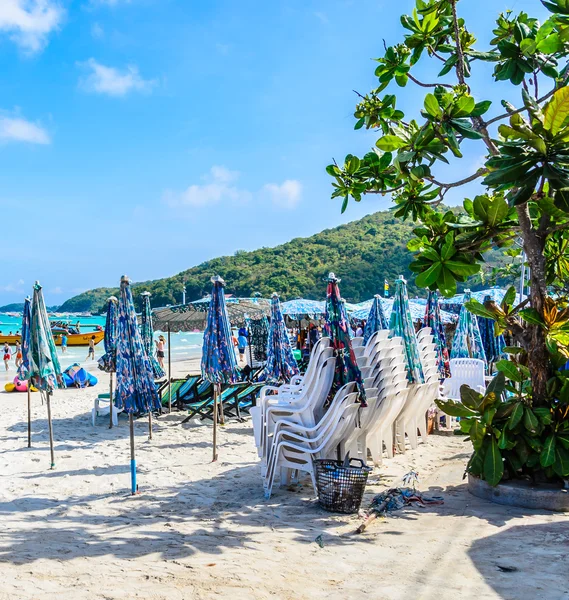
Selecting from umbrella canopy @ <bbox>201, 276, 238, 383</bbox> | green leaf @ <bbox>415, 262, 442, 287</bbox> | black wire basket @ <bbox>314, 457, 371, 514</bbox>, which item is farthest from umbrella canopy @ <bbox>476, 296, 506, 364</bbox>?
black wire basket @ <bbox>314, 457, 371, 514</bbox>

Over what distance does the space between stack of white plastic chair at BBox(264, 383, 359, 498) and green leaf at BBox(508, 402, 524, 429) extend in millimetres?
1427

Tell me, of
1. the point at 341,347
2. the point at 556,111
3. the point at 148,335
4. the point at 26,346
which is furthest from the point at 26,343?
the point at 556,111

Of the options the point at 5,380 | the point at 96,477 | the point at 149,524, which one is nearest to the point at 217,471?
the point at 96,477

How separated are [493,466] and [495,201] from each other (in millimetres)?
2394

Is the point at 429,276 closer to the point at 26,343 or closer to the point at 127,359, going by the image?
the point at 127,359

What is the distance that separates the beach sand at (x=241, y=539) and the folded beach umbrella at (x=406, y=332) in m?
1.10

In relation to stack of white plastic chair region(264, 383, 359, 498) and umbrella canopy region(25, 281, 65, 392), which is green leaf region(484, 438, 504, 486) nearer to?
stack of white plastic chair region(264, 383, 359, 498)

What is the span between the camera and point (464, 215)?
555cm

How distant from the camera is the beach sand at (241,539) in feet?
11.4

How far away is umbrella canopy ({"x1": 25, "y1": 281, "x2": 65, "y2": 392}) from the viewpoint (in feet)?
24.2

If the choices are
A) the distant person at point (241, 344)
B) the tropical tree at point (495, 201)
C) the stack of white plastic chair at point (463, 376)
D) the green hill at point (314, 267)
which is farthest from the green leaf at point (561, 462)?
the green hill at point (314, 267)

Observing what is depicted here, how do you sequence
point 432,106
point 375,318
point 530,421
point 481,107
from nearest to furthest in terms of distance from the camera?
point 432,106 → point 481,107 → point 530,421 → point 375,318

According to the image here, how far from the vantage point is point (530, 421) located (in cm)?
511

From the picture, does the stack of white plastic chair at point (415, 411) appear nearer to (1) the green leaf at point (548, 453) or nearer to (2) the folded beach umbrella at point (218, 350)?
(1) the green leaf at point (548, 453)
